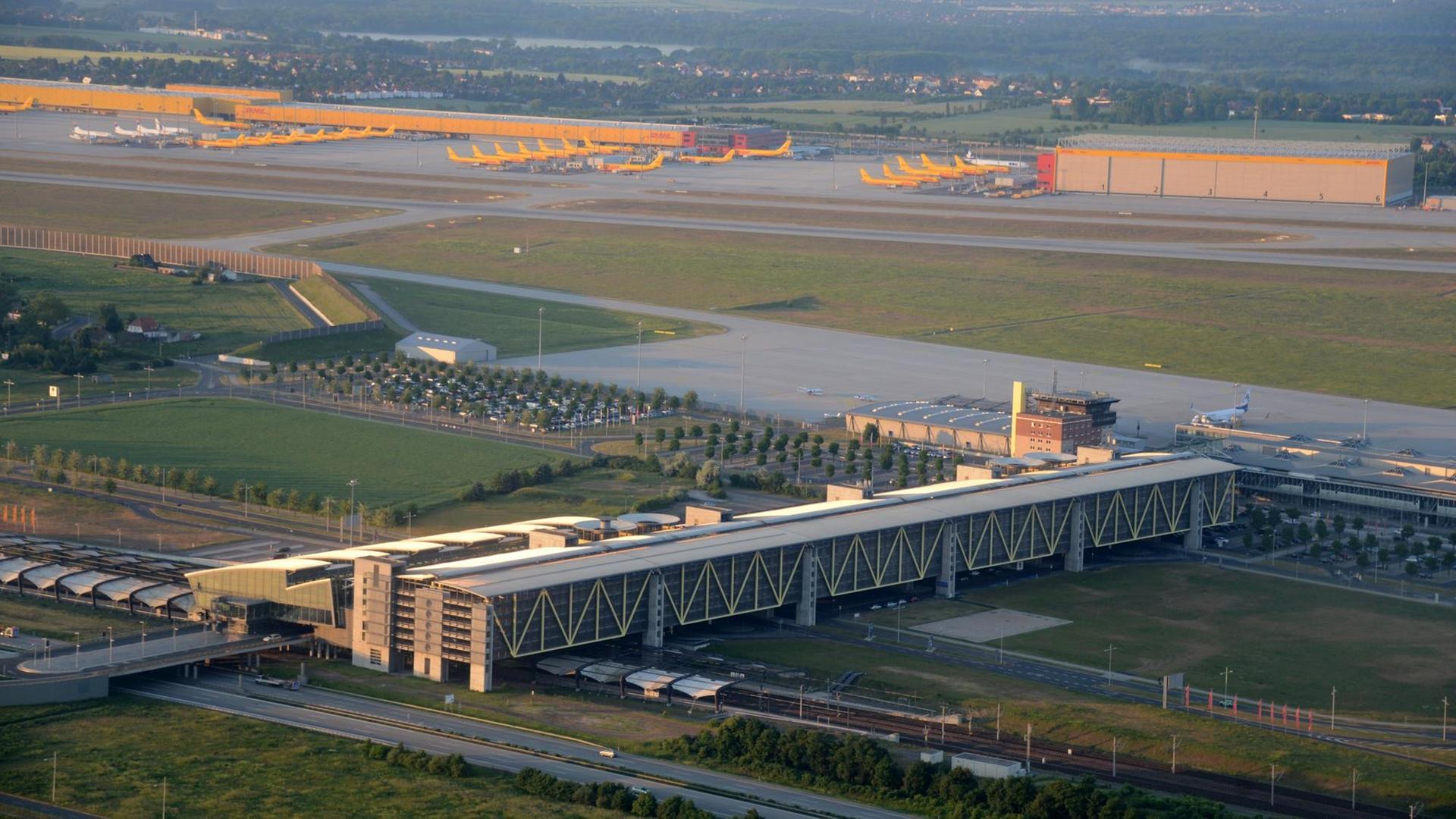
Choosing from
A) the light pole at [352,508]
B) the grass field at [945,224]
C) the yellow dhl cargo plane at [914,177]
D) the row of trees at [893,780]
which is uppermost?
the yellow dhl cargo plane at [914,177]

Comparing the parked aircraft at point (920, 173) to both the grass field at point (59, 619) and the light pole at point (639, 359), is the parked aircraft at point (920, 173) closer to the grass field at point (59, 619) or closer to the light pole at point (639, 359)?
the light pole at point (639, 359)

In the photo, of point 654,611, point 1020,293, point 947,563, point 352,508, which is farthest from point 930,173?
point 654,611

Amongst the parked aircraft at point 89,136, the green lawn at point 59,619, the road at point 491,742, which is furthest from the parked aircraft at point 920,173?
the road at point 491,742

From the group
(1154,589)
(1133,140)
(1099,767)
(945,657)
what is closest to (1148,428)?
(1154,589)

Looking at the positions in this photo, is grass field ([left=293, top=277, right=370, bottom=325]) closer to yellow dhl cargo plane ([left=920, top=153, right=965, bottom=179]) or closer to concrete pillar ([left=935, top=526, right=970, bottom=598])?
concrete pillar ([left=935, top=526, right=970, bottom=598])

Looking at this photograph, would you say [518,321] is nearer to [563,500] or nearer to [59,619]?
[563,500]

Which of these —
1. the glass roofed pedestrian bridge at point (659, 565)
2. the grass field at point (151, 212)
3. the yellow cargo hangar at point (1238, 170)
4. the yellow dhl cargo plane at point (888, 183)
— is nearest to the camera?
the glass roofed pedestrian bridge at point (659, 565)
